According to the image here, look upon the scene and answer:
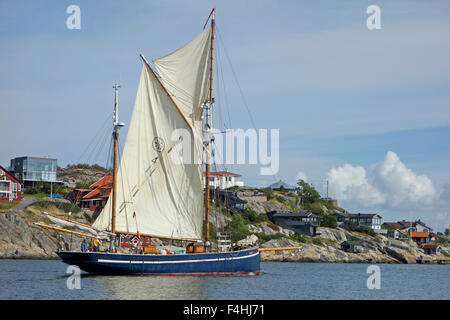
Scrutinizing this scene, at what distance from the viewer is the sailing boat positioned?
5825cm

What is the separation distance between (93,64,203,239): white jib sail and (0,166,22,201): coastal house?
2385 inches

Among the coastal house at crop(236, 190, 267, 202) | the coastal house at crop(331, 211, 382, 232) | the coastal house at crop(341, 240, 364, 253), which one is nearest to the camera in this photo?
the coastal house at crop(341, 240, 364, 253)

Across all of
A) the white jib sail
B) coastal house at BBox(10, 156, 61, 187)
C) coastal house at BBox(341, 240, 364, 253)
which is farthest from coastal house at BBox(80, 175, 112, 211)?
coastal house at BBox(341, 240, 364, 253)

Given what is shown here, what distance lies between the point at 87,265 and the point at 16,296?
43.4ft

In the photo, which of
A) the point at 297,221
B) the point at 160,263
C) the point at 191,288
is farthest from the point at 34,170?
the point at 191,288

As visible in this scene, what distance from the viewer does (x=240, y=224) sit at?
120 metres

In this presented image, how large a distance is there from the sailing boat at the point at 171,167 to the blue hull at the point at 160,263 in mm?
100

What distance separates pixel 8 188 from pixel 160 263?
66.6 m

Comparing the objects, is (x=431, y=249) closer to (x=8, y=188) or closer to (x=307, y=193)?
(x=307, y=193)

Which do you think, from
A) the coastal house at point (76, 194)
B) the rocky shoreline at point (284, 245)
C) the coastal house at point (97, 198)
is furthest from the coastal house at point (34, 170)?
the rocky shoreline at point (284, 245)

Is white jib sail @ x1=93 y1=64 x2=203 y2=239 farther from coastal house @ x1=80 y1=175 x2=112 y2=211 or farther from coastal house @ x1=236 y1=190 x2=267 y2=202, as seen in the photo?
coastal house @ x1=236 y1=190 x2=267 y2=202

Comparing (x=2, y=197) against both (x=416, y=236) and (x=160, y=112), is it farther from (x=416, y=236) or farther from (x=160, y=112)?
(x=416, y=236)

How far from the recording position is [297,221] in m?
135

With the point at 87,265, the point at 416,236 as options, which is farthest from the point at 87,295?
the point at 416,236
